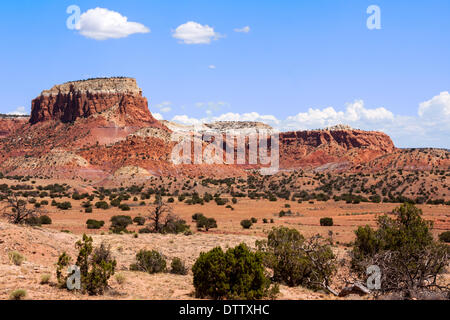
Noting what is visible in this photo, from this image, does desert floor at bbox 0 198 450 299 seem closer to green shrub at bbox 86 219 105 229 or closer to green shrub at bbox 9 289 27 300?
green shrub at bbox 9 289 27 300

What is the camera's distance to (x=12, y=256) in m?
14.7

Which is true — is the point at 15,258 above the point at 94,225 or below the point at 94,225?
above

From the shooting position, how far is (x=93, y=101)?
124 meters

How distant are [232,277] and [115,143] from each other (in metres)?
100

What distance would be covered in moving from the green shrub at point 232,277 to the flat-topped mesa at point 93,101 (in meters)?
113

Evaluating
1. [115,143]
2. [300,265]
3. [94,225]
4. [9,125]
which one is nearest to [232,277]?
[300,265]

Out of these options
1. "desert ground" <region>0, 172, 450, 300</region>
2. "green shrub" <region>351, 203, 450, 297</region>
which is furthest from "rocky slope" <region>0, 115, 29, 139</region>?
"green shrub" <region>351, 203, 450, 297</region>

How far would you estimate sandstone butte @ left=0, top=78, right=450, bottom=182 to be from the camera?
97.1 meters

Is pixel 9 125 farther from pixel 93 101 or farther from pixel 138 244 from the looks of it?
pixel 138 244

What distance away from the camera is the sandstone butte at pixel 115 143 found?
97125 millimetres

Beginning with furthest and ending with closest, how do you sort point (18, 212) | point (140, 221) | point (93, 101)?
point (93, 101)
point (140, 221)
point (18, 212)

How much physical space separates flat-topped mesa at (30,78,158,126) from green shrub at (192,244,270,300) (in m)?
113
